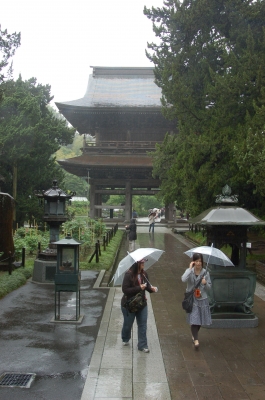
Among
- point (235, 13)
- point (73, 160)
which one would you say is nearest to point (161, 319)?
point (235, 13)

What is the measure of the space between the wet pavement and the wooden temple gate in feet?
72.1

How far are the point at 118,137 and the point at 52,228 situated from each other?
21.0m

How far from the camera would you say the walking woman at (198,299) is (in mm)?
6375

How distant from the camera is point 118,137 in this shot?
32.9 m

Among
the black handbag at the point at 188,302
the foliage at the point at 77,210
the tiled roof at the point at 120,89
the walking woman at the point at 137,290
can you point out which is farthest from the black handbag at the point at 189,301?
the tiled roof at the point at 120,89

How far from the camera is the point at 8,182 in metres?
24.7

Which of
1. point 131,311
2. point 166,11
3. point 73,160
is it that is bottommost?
point 131,311

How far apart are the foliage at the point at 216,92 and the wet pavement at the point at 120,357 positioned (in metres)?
5.87

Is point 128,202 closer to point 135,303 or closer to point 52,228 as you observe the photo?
point 52,228

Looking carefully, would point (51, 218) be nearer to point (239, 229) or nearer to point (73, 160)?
point (239, 229)

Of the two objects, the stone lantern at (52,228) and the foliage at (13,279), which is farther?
the stone lantern at (52,228)

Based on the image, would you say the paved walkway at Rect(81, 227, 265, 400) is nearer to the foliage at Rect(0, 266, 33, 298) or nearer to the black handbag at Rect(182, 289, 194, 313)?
Result: the black handbag at Rect(182, 289, 194, 313)

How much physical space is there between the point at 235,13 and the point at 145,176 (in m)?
18.3

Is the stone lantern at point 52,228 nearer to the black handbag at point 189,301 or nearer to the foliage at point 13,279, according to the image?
the foliage at point 13,279
